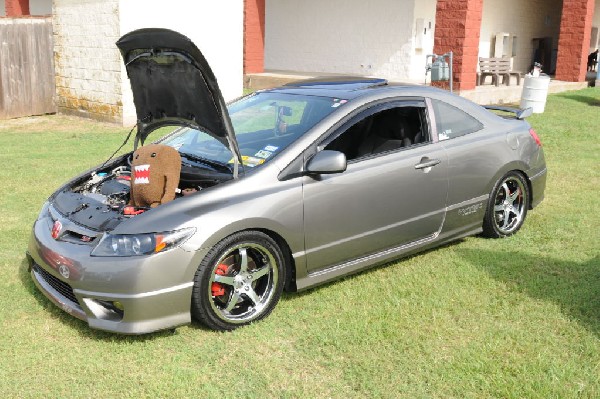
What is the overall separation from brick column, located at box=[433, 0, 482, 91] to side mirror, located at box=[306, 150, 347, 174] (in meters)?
12.0

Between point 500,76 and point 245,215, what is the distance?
15.8 m

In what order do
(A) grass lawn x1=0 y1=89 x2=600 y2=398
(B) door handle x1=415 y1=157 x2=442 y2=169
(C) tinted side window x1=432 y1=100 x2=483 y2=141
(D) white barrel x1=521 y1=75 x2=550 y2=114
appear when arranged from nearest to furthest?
(A) grass lawn x1=0 y1=89 x2=600 y2=398 < (B) door handle x1=415 y1=157 x2=442 y2=169 < (C) tinted side window x1=432 y1=100 x2=483 y2=141 < (D) white barrel x1=521 y1=75 x2=550 y2=114

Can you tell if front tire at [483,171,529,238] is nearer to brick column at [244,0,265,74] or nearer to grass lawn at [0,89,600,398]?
grass lawn at [0,89,600,398]

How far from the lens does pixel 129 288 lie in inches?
158

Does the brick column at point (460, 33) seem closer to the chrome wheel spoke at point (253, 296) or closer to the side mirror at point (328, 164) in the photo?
the side mirror at point (328, 164)

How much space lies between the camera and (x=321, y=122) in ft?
16.1

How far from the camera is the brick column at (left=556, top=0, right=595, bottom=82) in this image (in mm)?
20625

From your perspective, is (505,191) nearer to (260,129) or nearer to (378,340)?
(260,129)

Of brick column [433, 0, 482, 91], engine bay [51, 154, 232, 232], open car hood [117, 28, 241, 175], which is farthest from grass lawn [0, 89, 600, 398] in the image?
brick column [433, 0, 482, 91]

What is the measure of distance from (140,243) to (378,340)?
5.23 ft

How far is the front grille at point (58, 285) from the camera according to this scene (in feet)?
14.2

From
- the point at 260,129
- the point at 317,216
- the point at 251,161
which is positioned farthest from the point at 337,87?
the point at 317,216

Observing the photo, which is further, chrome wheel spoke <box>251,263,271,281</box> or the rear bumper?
the rear bumper

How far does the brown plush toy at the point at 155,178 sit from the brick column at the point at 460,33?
12.3 m
